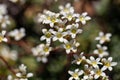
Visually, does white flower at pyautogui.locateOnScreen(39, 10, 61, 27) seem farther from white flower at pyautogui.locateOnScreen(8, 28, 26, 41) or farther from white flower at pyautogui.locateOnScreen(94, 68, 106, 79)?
white flower at pyautogui.locateOnScreen(8, 28, 26, 41)

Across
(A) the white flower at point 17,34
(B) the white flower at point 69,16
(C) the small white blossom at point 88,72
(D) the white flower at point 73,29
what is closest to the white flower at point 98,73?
(C) the small white blossom at point 88,72

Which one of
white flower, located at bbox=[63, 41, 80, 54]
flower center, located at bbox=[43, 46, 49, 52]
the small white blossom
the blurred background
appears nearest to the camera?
the small white blossom

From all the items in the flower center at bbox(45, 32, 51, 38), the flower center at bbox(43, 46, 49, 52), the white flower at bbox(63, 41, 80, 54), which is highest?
the flower center at bbox(43, 46, 49, 52)

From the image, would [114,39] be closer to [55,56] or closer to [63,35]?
[55,56]

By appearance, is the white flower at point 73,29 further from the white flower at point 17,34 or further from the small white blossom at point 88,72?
the white flower at point 17,34

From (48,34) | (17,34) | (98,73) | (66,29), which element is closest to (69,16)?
(66,29)

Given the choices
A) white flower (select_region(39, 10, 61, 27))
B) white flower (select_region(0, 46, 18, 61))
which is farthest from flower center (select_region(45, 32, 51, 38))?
white flower (select_region(0, 46, 18, 61))

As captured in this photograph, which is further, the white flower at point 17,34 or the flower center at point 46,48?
the white flower at point 17,34

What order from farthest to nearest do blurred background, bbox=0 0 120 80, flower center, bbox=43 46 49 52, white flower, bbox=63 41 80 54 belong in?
blurred background, bbox=0 0 120 80 → flower center, bbox=43 46 49 52 → white flower, bbox=63 41 80 54

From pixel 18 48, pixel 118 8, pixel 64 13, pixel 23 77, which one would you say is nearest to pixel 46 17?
pixel 64 13
